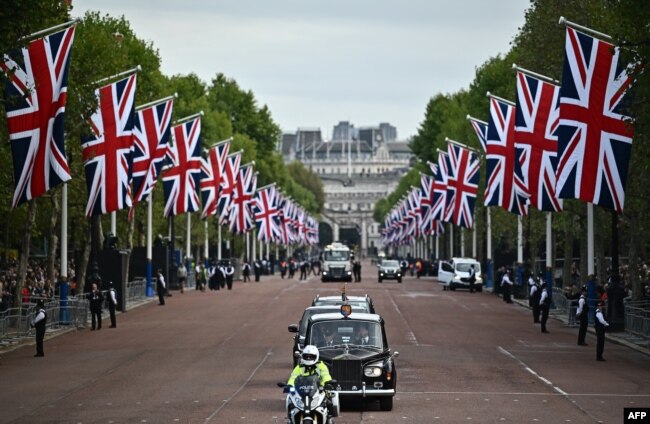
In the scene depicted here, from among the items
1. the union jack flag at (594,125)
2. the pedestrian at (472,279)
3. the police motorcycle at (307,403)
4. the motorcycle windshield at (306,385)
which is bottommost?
the police motorcycle at (307,403)

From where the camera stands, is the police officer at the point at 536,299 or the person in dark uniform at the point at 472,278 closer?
the police officer at the point at 536,299

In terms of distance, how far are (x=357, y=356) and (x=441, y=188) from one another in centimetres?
6258

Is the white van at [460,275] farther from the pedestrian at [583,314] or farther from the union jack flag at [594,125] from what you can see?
the union jack flag at [594,125]

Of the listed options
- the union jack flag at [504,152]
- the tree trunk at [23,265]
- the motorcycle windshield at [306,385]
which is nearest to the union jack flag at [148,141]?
the tree trunk at [23,265]

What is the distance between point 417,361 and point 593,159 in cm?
713

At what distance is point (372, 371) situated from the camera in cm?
2544

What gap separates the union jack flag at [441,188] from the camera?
3327 inches

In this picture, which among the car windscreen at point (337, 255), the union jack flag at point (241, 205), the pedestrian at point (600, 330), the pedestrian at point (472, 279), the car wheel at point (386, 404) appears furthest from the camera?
the car windscreen at point (337, 255)

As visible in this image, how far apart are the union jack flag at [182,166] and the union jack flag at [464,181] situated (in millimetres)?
15194

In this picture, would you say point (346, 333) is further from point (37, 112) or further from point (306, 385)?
point (37, 112)

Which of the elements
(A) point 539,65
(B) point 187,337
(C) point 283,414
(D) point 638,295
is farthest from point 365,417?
(A) point 539,65

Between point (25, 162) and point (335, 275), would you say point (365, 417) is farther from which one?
point (335, 275)

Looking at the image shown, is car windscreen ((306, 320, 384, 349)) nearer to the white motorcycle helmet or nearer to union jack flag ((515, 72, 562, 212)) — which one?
the white motorcycle helmet

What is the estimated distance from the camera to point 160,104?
57250mm
